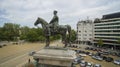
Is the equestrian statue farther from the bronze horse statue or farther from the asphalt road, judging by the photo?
the asphalt road

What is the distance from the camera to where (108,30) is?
61562 millimetres

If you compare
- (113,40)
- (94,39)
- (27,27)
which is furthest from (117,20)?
(27,27)

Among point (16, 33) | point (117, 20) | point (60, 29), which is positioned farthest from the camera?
point (16, 33)

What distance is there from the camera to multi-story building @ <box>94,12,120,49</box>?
57594mm

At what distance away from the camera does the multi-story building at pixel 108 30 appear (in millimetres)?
57594

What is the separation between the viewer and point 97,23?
6631 cm

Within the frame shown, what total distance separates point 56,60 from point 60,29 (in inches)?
92.0

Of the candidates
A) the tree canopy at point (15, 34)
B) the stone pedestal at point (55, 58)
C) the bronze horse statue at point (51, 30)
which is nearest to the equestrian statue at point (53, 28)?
the bronze horse statue at point (51, 30)

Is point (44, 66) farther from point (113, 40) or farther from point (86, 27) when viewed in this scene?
point (86, 27)

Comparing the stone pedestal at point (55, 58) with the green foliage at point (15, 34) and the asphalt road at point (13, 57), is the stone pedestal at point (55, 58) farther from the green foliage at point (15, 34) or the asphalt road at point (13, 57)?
the green foliage at point (15, 34)

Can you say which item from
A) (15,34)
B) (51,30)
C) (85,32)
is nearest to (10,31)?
(15,34)

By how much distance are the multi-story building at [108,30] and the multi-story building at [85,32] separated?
3.43 meters

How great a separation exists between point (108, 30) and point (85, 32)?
1444 centimetres

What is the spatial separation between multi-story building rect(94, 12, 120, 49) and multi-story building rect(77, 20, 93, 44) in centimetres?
343
